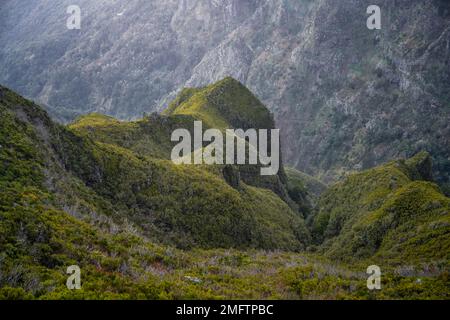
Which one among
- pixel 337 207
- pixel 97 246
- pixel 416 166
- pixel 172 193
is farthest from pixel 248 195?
Answer: pixel 97 246

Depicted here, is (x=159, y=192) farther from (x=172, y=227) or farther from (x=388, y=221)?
(x=388, y=221)

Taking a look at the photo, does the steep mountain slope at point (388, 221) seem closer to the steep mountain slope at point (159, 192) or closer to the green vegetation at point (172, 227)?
the green vegetation at point (172, 227)

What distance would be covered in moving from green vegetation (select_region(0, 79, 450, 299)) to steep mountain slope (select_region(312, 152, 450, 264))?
153 mm

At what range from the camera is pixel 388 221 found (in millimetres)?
37219

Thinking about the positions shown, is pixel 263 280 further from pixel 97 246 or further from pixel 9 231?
pixel 9 231

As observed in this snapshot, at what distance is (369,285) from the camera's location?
1875 cm

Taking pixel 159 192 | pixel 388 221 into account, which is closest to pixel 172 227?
pixel 159 192

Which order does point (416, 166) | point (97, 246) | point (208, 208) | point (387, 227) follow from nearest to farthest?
point (97, 246) < point (387, 227) < point (208, 208) < point (416, 166)

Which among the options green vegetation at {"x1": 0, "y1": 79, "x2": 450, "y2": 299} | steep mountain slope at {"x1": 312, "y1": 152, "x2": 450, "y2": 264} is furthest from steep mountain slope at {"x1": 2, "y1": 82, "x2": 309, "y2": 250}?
steep mountain slope at {"x1": 312, "y1": 152, "x2": 450, "y2": 264}

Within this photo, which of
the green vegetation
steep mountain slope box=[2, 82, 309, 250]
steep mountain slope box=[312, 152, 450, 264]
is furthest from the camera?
steep mountain slope box=[2, 82, 309, 250]

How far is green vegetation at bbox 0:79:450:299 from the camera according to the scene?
1695 centimetres

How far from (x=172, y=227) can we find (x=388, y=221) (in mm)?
18371

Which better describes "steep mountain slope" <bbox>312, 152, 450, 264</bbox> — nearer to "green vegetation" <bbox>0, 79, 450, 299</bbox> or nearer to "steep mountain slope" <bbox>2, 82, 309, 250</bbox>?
"green vegetation" <bbox>0, 79, 450, 299</bbox>
